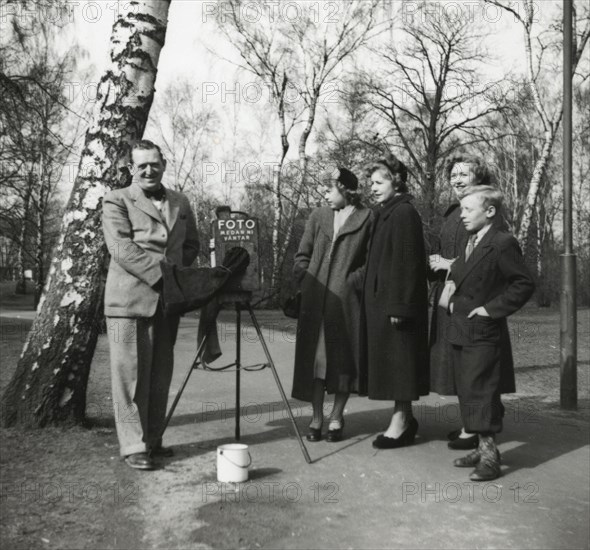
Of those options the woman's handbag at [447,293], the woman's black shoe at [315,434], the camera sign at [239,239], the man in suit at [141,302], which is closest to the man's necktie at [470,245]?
the woman's handbag at [447,293]

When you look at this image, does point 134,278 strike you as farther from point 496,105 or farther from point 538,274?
point 538,274

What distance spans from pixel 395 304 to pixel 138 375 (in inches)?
74.7

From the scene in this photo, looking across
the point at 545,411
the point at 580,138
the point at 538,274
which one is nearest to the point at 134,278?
the point at 545,411

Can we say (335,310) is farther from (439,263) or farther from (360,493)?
(360,493)

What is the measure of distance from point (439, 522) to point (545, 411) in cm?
408

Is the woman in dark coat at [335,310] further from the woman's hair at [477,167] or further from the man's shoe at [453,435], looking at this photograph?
the man's shoe at [453,435]

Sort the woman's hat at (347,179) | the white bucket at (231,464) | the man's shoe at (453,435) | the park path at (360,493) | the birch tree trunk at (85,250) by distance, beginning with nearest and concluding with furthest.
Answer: the park path at (360,493) → the white bucket at (231,464) → the birch tree trunk at (85,250) → the woman's hat at (347,179) → the man's shoe at (453,435)

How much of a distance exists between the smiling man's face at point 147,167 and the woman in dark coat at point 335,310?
143 centimetres

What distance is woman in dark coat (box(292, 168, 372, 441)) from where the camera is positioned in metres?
5.83

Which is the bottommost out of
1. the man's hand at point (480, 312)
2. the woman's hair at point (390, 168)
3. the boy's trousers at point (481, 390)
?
the boy's trousers at point (481, 390)

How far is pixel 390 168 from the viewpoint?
18.7 ft

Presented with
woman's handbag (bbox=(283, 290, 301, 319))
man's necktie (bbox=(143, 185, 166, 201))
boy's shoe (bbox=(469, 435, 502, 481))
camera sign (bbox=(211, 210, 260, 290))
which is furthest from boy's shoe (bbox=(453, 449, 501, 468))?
man's necktie (bbox=(143, 185, 166, 201))

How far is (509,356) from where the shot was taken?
5262 mm

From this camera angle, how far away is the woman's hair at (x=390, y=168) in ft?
18.7
